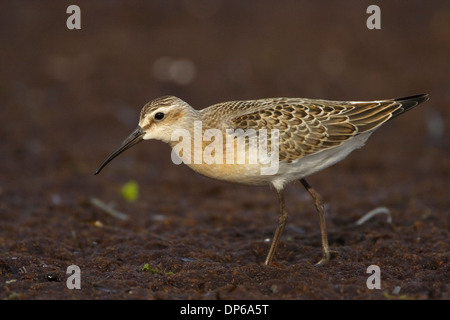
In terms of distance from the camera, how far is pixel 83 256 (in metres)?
9.14

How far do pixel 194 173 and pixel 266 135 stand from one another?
622 cm

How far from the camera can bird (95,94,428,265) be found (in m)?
8.43

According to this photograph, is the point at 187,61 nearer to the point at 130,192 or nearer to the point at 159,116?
the point at 130,192

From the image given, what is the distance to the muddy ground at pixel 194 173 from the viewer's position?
805 centimetres

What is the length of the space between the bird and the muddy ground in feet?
3.63

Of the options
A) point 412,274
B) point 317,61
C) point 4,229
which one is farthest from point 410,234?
point 317,61

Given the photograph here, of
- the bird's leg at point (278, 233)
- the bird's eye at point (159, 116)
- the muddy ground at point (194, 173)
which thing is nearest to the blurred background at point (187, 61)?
the muddy ground at point (194, 173)

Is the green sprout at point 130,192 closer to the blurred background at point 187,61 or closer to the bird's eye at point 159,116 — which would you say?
the blurred background at point 187,61

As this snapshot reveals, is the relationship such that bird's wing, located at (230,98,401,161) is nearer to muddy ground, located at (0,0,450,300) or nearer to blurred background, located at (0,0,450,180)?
muddy ground, located at (0,0,450,300)

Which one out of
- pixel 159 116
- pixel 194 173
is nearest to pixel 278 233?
pixel 159 116

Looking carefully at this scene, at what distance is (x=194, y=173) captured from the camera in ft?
47.9

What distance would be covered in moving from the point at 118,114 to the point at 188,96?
1.71 meters

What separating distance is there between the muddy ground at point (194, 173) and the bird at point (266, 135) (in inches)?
43.6
